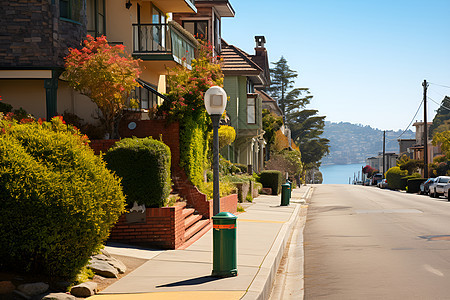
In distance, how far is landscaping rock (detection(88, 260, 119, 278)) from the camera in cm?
879

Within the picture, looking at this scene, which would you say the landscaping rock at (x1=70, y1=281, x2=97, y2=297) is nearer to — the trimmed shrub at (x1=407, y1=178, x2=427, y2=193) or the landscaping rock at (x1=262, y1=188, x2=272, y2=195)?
the landscaping rock at (x1=262, y1=188, x2=272, y2=195)

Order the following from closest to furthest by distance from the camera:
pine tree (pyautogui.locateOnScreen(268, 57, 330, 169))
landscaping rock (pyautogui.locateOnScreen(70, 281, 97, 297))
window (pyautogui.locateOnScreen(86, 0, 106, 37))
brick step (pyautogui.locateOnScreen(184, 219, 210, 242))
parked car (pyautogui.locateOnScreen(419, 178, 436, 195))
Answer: landscaping rock (pyautogui.locateOnScreen(70, 281, 97, 297)) → brick step (pyautogui.locateOnScreen(184, 219, 210, 242)) → window (pyautogui.locateOnScreen(86, 0, 106, 37)) → parked car (pyautogui.locateOnScreen(419, 178, 436, 195)) → pine tree (pyautogui.locateOnScreen(268, 57, 330, 169))

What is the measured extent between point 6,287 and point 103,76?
897 cm

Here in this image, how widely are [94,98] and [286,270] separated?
299 inches

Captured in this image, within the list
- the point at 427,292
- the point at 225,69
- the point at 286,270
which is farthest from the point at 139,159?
the point at 225,69

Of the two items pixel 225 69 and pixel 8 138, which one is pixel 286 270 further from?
pixel 225 69

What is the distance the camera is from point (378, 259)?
11.4m

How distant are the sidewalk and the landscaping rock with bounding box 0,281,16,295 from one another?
3.30 ft

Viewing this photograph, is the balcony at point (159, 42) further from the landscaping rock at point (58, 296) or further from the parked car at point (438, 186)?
the parked car at point (438, 186)

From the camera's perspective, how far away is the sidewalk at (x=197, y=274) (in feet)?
25.7

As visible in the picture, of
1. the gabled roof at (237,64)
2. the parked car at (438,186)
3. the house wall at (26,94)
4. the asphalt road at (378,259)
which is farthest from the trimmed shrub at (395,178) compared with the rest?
the house wall at (26,94)

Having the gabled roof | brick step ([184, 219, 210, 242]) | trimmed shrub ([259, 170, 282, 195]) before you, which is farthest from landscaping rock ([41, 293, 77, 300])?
trimmed shrub ([259, 170, 282, 195])

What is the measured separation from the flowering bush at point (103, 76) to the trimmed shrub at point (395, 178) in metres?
52.0

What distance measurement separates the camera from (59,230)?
7.40 meters
